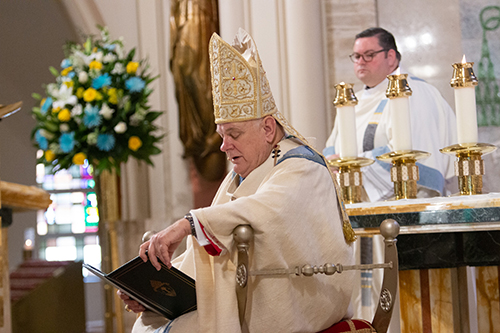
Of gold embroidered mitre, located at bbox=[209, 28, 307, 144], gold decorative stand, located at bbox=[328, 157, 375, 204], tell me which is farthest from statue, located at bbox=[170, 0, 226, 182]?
gold embroidered mitre, located at bbox=[209, 28, 307, 144]

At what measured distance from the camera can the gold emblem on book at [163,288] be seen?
2137 mm

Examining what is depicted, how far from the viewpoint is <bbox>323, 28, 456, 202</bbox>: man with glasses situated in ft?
12.8

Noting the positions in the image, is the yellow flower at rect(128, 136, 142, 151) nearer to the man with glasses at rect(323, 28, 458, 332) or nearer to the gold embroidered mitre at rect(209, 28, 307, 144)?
the man with glasses at rect(323, 28, 458, 332)

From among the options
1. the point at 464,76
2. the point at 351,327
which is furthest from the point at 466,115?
the point at 351,327

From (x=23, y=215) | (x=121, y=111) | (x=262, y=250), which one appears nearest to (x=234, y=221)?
(x=262, y=250)

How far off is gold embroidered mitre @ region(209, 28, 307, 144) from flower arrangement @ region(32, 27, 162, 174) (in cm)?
269

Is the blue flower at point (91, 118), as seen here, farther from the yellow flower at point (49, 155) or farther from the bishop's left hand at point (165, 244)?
the bishop's left hand at point (165, 244)

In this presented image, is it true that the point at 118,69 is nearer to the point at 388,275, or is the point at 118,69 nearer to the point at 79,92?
the point at 79,92

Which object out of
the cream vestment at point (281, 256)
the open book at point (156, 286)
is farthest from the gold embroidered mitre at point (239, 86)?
the open book at point (156, 286)

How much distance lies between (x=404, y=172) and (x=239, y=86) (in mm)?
962

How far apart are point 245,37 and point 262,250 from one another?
2.78 ft

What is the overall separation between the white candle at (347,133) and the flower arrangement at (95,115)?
→ 235 centimetres

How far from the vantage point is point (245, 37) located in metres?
2.37

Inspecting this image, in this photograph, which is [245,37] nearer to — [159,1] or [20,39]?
[159,1]
